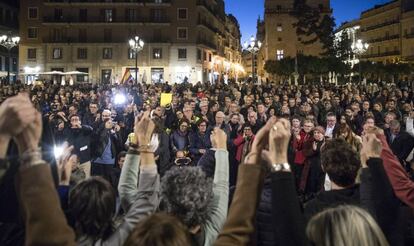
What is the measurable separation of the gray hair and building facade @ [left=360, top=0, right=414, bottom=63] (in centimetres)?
6586

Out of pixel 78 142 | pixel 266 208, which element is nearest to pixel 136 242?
pixel 266 208

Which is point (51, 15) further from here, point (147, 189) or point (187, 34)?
point (147, 189)

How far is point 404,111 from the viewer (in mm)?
12883

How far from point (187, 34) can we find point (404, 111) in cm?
4783

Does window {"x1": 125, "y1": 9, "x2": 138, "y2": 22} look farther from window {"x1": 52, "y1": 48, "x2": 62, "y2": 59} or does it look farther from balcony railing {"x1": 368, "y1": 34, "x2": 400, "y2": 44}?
balcony railing {"x1": 368, "y1": 34, "x2": 400, "y2": 44}

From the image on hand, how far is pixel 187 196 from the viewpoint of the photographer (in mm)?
2717

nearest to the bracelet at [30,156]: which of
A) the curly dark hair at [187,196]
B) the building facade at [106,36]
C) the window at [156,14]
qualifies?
the curly dark hair at [187,196]

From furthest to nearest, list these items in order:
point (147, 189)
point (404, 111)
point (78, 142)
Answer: point (404, 111), point (78, 142), point (147, 189)

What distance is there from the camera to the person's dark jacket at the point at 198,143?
28.6 ft

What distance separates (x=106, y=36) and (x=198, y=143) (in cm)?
5174

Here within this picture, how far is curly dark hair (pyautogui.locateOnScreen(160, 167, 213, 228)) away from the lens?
2684 millimetres

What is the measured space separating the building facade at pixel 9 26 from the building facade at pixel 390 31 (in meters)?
50.2

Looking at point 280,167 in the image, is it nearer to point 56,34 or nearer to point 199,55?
point 199,55

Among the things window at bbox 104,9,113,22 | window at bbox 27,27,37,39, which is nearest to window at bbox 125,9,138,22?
window at bbox 104,9,113,22
